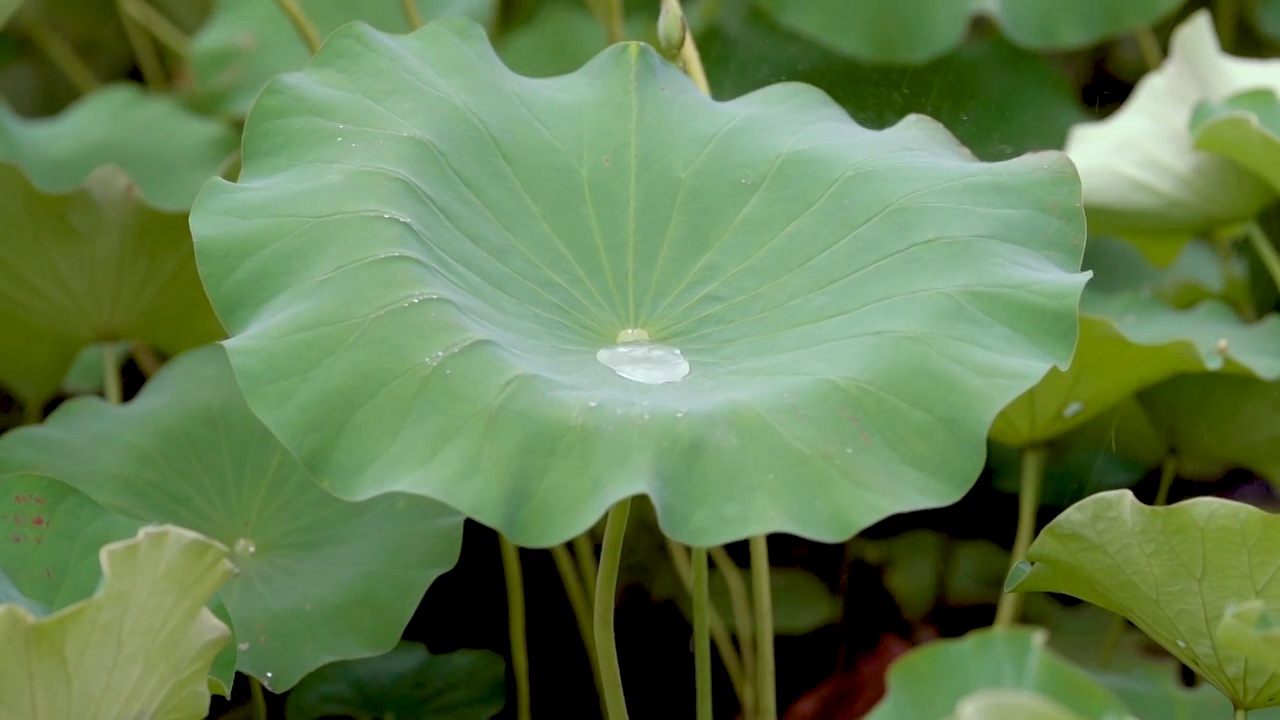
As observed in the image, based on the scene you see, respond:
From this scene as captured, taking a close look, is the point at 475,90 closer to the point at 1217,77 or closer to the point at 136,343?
the point at 136,343

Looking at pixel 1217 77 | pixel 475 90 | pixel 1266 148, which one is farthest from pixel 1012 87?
pixel 475 90

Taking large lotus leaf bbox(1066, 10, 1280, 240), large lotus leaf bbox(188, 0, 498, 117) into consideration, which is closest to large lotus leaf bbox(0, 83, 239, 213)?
large lotus leaf bbox(188, 0, 498, 117)

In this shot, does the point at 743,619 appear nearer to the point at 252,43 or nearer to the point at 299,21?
the point at 299,21

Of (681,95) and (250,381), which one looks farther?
(681,95)

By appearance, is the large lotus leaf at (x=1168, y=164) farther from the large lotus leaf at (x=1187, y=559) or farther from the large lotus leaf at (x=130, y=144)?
the large lotus leaf at (x=130, y=144)

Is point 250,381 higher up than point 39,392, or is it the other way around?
point 39,392

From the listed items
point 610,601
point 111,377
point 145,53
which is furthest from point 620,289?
point 145,53
